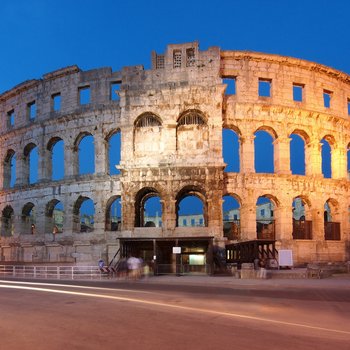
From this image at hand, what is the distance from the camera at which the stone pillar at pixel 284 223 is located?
31.2 meters

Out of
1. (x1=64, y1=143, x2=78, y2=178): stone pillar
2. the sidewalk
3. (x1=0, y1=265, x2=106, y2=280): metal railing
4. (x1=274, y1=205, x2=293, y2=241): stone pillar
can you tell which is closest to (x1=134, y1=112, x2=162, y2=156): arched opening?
(x1=64, y1=143, x2=78, y2=178): stone pillar

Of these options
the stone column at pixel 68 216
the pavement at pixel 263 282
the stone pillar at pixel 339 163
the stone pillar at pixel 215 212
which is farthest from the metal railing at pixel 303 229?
the stone column at pixel 68 216

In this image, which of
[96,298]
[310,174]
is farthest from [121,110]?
[96,298]

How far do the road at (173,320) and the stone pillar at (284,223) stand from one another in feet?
50.2

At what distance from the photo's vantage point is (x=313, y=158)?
108 feet

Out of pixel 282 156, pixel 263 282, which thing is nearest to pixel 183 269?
pixel 263 282

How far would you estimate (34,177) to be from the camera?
15825 centimetres

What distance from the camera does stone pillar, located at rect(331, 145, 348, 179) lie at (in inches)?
1355

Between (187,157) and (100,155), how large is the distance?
7736mm

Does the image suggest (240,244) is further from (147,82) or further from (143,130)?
(147,82)

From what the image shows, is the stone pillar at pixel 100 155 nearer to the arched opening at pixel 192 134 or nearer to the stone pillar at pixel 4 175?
the arched opening at pixel 192 134

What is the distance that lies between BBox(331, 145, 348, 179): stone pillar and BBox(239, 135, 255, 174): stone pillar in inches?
305

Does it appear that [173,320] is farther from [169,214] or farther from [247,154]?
[247,154]

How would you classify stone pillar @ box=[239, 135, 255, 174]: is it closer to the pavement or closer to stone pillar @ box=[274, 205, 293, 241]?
stone pillar @ box=[274, 205, 293, 241]
